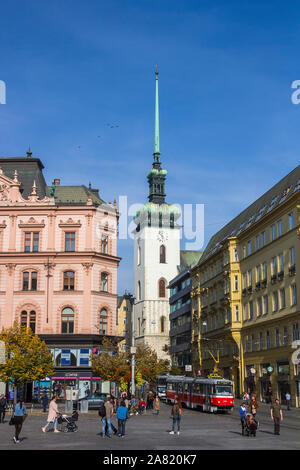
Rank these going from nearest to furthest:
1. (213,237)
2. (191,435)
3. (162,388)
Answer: (191,435), (162,388), (213,237)

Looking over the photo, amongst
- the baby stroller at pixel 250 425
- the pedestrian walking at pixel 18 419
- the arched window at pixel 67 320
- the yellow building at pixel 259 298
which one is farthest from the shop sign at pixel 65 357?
the baby stroller at pixel 250 425

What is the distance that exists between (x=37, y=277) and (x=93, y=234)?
777 centimetres

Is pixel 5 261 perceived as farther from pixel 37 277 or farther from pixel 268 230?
pixel 268 230

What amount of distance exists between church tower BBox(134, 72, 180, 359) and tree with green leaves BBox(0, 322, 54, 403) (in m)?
77.1

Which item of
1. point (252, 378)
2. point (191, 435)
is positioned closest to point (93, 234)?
point (252, 378)

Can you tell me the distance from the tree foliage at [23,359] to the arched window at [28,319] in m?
7.41

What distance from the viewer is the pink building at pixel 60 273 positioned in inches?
2584

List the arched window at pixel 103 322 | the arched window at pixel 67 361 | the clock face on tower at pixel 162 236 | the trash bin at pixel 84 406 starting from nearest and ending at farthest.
Answer: the trash bin at pixel 84 406 < the arched window at pixel 67 361 < the arched window at pixel 103 322 < the clock face on tower at pixel 162 236

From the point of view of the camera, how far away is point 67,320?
2640 inches

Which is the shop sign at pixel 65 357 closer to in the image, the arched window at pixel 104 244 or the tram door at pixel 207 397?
the arched window at pixel 104 244

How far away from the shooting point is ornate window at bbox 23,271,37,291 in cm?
6800

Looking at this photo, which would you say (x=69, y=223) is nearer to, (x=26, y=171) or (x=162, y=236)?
(x=26, y=171)

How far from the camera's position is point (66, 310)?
67.4 m
